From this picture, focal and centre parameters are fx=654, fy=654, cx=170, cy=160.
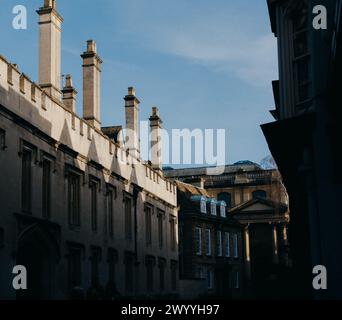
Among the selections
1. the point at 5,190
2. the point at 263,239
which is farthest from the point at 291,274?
the point at 263,239

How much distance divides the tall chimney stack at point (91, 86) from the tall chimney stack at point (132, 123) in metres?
6.00

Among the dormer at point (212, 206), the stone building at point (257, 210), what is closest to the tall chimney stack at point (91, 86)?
the dormer at point (212, 206)

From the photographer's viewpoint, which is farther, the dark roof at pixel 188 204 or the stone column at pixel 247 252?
the stone column at pixel 247 252

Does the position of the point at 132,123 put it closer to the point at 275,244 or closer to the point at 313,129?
the point at 313,129

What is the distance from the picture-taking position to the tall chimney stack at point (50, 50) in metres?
26.8

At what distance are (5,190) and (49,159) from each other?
12.9ft

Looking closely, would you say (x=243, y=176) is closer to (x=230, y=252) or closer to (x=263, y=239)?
(x=263, y=239)

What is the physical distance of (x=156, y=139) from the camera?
44406 millimetres

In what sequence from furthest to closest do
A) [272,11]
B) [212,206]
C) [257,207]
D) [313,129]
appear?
1. [257,207]
2. [212,206]
3. [272,11]
4. [313,129]

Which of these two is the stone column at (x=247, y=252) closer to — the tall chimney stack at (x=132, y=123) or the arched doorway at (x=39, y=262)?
the tall chimney stack at (x=132, y=123)

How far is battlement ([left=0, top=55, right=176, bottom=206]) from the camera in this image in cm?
2264

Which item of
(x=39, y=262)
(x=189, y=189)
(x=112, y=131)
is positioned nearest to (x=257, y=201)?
(x=189, y=189)

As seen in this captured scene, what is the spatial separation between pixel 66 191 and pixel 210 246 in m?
29.6

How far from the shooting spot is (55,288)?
83.7ft
